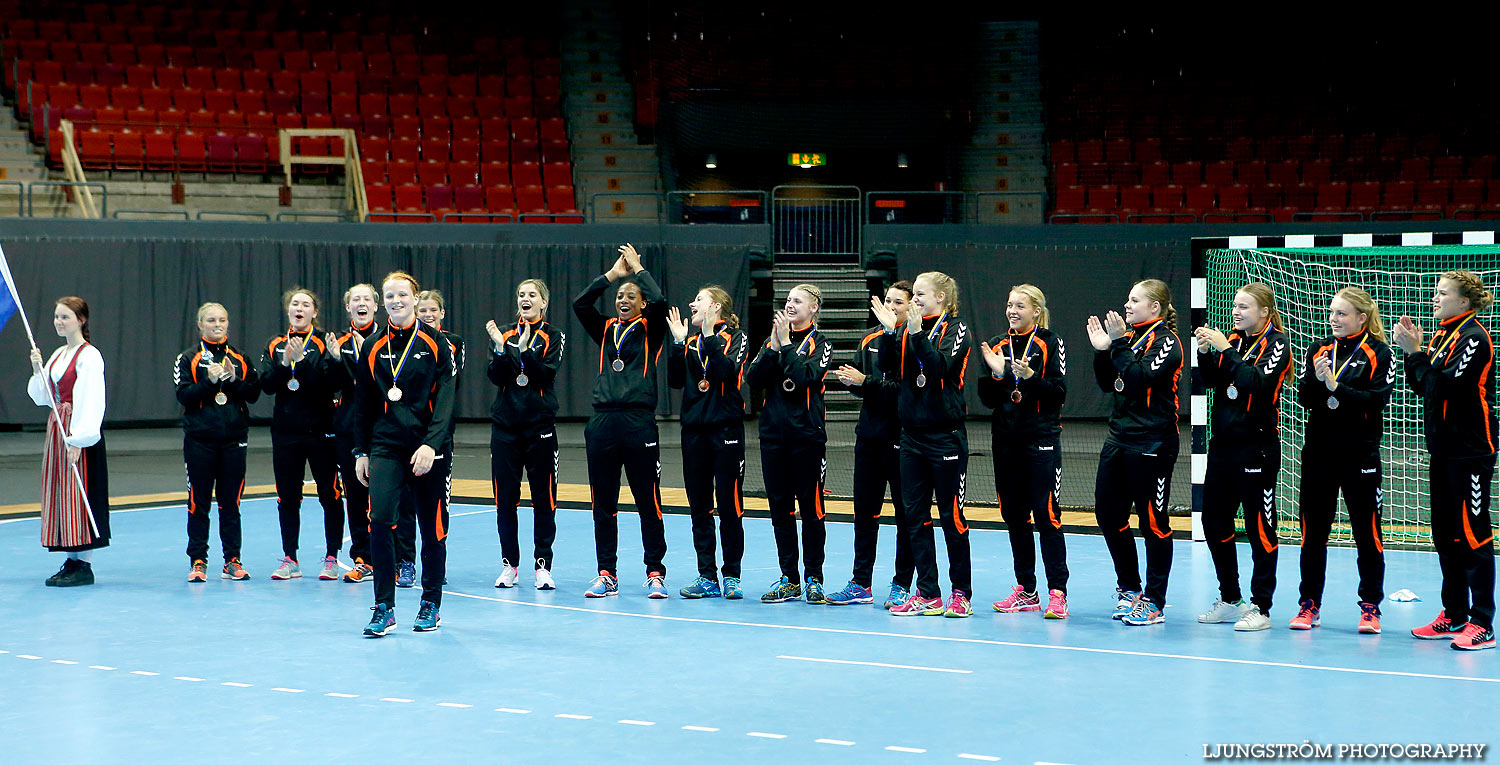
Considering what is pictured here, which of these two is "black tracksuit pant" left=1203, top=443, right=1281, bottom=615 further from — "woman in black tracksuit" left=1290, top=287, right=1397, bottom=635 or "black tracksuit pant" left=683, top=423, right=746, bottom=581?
"black tracksuit pant" left=683, top=423, right=746, bottom=581

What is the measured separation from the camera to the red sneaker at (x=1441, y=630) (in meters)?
6.21

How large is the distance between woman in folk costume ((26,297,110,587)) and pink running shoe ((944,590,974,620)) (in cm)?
484

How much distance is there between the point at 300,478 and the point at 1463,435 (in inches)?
246

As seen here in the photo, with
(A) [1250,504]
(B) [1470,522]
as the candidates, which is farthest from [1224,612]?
(B) [1470,522]

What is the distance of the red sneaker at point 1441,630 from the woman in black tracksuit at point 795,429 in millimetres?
2933

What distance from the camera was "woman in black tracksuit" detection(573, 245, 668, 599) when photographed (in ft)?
23.6

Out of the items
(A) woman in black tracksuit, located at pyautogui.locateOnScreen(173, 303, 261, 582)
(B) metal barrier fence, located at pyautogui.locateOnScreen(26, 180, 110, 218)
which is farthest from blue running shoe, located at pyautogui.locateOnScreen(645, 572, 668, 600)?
(B) metal barrier fence, located at pyautogui.locateOnScreen(26, 180, 110, 218)

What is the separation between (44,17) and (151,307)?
6.79m

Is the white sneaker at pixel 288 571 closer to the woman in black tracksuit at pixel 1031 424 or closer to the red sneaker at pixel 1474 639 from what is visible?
the woman in black tracksuit at pixel 1031 424

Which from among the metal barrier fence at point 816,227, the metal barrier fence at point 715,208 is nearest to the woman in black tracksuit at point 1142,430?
the metal barrier fence at point 816,227

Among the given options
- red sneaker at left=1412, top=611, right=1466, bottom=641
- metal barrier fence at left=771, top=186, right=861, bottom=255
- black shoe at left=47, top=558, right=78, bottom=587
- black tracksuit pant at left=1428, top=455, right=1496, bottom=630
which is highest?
metal barrier fence at left=771, top=186, right=861, bottom=255

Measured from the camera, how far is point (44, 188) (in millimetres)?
17438

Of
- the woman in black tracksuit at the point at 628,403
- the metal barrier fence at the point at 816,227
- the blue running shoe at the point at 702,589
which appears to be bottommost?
the blue running shoe at the point at 702,589

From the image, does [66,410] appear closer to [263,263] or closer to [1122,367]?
[1122,367]
